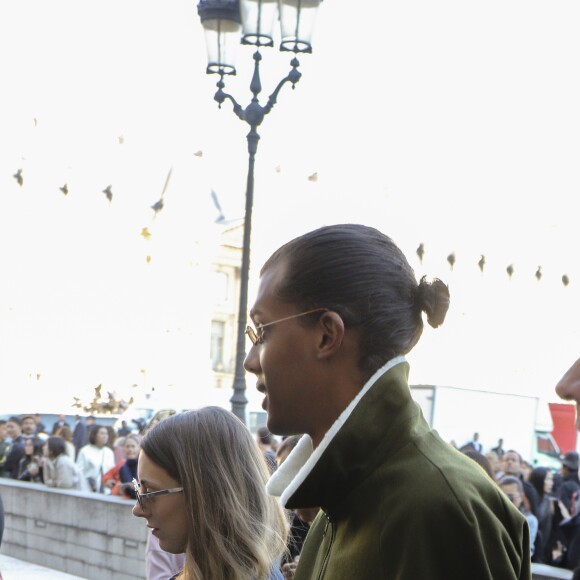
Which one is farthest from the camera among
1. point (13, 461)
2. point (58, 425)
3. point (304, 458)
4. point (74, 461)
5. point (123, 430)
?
point (123, 430)

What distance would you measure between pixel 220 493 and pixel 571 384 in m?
1.56

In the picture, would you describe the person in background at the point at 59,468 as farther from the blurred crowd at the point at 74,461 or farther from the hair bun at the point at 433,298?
the hair bun at the point at 433,298

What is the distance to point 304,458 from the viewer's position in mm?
1941

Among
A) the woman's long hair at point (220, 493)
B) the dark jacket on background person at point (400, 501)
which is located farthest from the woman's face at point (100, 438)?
the dark jacket on background person at point (400, 501)

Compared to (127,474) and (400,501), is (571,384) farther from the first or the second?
(127,474)

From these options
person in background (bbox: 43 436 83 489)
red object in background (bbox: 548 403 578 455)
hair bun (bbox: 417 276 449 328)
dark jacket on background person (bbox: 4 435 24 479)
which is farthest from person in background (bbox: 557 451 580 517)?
red object in background (bbox: 548 403 578 455)

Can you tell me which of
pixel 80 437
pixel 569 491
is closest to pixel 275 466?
pixel 569 491

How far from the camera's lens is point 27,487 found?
554 inches

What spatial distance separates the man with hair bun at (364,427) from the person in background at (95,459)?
13246 mm

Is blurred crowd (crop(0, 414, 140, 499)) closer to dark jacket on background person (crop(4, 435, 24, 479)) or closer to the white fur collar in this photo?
dark jacket on background person (crop(4, 435, 24, 479))

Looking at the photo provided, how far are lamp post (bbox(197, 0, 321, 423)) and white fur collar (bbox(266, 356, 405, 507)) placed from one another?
764 cm

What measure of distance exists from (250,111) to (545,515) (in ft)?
13.6

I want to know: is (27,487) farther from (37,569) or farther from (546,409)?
(546,409)

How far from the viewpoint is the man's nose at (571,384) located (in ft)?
5.36
